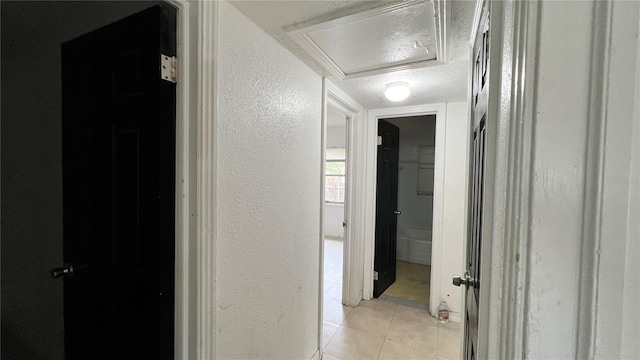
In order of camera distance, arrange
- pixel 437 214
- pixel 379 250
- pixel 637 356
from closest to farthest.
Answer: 1. pixel 637 356
2. pixel 437 214
3. pixel 379 250

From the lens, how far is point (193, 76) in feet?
3.22

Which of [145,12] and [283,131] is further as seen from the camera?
[283,131]

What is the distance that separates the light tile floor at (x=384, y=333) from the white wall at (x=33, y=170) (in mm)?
1959

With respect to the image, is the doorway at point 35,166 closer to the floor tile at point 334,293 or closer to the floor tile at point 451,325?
the floor tile at point 334,293

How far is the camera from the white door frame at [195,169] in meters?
0.97

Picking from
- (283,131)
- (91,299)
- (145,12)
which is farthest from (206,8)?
(91,299)

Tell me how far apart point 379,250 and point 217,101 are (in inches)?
102

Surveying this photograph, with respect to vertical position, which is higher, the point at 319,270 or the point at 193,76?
the point at 193,76

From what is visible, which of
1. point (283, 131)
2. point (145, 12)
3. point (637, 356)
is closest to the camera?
point (637, 356)

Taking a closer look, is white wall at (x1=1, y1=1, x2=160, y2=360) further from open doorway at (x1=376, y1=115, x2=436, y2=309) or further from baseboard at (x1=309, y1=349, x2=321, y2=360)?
open doorway at (x1=376, y1=115, x2=436, y2=309)

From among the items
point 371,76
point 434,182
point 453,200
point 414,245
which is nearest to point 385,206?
point 434,182

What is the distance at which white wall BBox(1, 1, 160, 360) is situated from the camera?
1.48 meters

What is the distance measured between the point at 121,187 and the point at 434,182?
2.57 m

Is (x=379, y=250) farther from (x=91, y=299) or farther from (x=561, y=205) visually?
(x=561, y=205)
